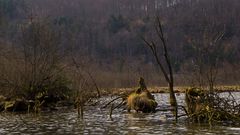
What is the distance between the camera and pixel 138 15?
15012cm

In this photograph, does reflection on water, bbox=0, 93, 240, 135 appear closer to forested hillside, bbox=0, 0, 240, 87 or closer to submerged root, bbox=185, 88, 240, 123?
submerged root, bbox=185, 88, 240, 123

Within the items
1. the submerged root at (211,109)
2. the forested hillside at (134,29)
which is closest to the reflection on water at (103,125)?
the submerged root at (211,109)

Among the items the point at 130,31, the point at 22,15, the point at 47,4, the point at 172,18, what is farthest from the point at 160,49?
the point at 47,4

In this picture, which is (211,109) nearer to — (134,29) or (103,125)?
(103,125)

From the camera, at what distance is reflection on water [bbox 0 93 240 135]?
782 inches

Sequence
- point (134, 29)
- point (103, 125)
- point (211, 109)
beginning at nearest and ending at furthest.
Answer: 1. point (211, 109)
2. point (103, 125)
3. point (134, 29)

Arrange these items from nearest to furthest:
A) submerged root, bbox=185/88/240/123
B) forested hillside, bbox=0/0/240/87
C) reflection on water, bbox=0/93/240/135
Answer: reflection on water, bbox=0/93/240/135 → submerged root, bbox=185/88/240/123 → forested hillside, bbox=0/0/240/87

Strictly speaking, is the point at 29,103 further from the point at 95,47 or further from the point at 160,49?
the point at 95,47

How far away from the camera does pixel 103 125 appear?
22.5 m

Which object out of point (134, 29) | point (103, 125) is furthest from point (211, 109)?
point (134, 29)

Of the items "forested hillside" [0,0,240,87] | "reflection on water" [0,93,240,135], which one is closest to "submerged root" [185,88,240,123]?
"reflection on water" [0,93,240,135]

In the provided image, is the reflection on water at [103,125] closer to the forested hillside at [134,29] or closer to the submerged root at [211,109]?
the submerged root at [211,109]

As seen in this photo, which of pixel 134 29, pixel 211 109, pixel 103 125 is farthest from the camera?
pixel 134 29

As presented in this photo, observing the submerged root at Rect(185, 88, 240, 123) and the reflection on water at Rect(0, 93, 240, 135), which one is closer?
the reflection on water at Rect(0, 93, 240, 135)
